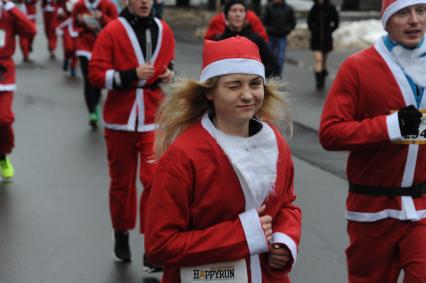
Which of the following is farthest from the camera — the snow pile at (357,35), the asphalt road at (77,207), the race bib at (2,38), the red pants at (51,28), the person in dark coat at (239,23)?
the snow pile at (357,35)

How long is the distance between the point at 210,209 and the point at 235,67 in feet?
1.78

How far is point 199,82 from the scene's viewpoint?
12.2 ft

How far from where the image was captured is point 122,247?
6.68m

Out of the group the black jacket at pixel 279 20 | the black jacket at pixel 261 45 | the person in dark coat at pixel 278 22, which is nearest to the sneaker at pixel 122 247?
the black jacket at pixel 261 45

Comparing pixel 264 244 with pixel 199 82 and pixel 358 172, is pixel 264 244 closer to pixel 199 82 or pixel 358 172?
pixel 199 82

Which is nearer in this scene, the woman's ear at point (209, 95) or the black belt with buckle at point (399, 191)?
the woman's ear at point (209, 95)

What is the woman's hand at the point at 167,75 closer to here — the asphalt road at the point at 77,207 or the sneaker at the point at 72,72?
the asphalt road at the point at 77,207

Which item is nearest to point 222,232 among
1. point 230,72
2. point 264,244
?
point 264,244

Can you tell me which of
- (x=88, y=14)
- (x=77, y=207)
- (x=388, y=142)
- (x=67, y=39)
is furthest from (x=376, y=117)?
(x=67, y=39)

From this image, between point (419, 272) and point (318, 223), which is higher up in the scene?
point (419, 272)

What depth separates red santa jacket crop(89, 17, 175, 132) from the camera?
20.8 ft

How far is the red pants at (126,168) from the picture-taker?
643cm

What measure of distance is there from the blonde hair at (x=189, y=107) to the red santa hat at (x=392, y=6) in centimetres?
97

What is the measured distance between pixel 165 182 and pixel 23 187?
227 inches
